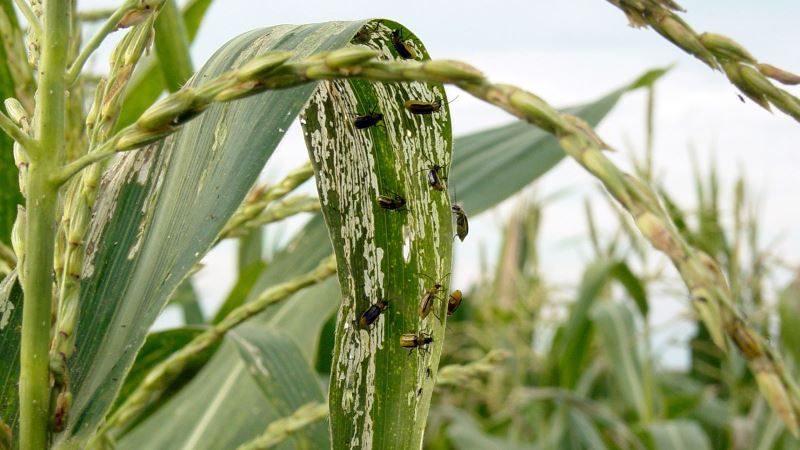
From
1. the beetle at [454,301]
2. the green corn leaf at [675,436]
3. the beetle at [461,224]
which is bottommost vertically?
the green corn leaf at [675,436]

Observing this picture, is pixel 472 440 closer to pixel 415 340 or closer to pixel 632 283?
pixel 632 283

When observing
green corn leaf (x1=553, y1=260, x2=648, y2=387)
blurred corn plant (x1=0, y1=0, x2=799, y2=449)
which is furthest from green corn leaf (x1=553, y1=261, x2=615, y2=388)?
blurred corn plant (x1=0, y1=0, x2=799, y2=449)

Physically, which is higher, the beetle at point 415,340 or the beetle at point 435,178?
the beetle at point 435,178

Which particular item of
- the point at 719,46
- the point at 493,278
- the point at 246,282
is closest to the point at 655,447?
the point at 246,282

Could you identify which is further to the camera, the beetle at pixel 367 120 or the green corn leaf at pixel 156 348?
the green corn leaf at pixel 156 348

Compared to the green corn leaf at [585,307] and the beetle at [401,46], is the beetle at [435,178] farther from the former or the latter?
the green corn leaf at [585,307]

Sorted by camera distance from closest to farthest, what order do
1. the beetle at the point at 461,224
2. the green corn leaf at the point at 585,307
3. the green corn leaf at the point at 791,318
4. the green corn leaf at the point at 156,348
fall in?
the beetle at the point at 461,224
the green corn leaf at the point at 156,348
the green corn leaf at the point at 791,318
the green corn leaf at the point at 585,307

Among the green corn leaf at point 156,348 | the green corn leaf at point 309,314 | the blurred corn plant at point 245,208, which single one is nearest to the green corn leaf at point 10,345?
the blurred corn plant at point 245,208
